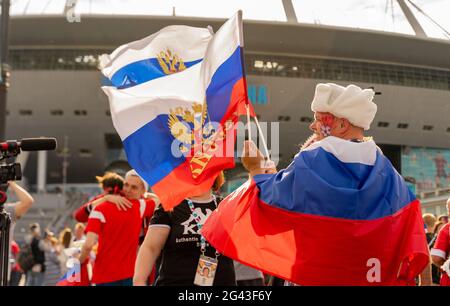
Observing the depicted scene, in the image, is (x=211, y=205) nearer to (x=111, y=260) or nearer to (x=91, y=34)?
(x=111, y=260)

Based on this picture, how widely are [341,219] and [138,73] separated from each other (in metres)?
2.81

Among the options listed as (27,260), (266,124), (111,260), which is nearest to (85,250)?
(111,260)

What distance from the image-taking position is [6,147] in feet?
11.5

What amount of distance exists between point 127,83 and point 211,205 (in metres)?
1.74

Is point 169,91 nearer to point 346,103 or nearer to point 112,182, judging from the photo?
point 112,182

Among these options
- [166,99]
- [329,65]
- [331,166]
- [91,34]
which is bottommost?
[331,166]

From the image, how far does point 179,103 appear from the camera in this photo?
4.52m

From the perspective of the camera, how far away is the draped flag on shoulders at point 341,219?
2.78m

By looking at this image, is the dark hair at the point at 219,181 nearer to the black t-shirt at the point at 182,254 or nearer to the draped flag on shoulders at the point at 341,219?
the black t-shirt at the point at 182,254

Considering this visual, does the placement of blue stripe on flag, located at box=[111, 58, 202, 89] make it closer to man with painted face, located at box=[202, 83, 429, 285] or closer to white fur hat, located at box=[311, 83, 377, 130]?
white fur hat, located at box=[311, 83, 377, 130]

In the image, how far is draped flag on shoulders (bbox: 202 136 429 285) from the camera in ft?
9.12

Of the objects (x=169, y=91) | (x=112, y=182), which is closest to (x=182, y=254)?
(x=169, y=91)

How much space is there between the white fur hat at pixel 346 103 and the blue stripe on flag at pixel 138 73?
7.32 ft

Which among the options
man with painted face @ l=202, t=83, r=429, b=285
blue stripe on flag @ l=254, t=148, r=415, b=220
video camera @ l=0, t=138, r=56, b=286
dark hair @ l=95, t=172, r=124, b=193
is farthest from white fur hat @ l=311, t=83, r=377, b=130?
dark hair @ l=95, t=172, r=124, b=193
